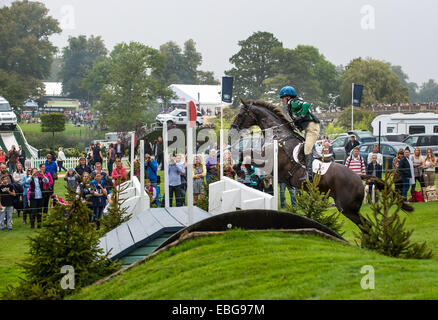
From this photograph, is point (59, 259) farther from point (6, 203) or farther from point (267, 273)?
point (6, 203)

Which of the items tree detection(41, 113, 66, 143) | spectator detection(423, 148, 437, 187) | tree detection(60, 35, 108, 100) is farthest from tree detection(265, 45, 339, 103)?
spectator detection(423, 148, 437, 187)

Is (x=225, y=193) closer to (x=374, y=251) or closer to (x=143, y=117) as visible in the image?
(x=374, y=251)

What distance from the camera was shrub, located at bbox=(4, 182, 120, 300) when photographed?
260 inches

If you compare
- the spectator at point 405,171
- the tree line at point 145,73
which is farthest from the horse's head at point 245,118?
the tree line at point 145,73

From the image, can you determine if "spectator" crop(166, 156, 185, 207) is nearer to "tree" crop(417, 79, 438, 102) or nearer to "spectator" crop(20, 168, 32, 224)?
"spectator" crop(20, 168, 32, 224)

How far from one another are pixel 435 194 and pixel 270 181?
543 cm

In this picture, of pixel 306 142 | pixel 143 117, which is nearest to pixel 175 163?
pixel 306 142

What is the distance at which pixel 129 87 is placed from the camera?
55.2 m

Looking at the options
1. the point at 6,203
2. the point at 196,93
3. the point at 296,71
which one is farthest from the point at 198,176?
the point at 196,93

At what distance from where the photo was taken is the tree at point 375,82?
66625 mm

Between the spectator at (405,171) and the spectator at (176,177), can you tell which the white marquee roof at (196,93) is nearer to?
the spectator at (405,171)

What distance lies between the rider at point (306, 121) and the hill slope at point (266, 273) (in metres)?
4.92

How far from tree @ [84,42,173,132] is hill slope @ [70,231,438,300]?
156 feet

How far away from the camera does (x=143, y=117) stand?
55.8 meters
